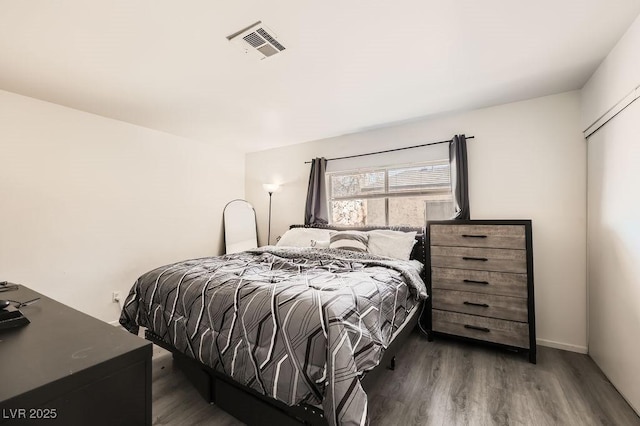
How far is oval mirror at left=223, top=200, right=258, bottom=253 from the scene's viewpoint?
4.34 meters

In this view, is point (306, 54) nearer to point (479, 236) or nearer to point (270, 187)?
point (479, 236)

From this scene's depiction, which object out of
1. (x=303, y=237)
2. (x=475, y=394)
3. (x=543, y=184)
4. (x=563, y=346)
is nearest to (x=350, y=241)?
(x=303, y=237)

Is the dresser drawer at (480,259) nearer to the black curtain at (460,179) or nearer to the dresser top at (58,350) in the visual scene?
the black curtain at (460,179)

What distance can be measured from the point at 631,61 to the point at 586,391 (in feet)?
7.15

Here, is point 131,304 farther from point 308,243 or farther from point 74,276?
point 308,243

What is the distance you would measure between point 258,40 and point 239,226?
3.13 metres

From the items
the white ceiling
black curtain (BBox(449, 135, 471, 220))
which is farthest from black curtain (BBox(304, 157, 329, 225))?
black curtain (BBox(449, 135, 471, 220))

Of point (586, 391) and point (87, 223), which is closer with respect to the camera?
point (586, 391)

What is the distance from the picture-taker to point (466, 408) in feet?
5.74

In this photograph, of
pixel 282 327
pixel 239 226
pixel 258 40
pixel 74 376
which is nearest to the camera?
pixel 74 376

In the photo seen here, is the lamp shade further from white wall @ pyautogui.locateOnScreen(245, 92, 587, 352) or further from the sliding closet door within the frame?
the sliding closet door

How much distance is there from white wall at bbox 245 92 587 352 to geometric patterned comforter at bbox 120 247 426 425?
1.31 meters

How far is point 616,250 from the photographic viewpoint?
1.96m

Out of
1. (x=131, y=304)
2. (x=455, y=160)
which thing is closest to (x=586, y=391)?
(x=455, y=160)
